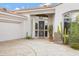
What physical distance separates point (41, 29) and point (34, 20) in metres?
0.31

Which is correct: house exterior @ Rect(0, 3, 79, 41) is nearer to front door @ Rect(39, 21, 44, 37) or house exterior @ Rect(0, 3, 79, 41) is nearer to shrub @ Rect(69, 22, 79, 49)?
front door @ Rect(39, 21, 44, 37)

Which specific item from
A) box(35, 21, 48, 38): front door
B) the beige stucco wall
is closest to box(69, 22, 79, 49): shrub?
the beige stucco wall

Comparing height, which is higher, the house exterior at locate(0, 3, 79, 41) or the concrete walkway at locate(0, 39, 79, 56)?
the house exterior at locate(0, 3, 79, 41)

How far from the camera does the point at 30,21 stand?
4633 millimetres

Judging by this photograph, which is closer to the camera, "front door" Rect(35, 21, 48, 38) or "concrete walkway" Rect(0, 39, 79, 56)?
"concrete walkway" Rect(0, 39, 79, 56)

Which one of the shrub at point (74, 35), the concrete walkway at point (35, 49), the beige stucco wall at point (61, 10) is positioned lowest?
the concrete walkway at point (35, 49)

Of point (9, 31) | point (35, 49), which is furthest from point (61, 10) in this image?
point (9, 31)

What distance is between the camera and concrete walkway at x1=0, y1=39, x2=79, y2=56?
Result: 4.22m

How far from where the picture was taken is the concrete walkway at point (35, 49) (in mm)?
4223

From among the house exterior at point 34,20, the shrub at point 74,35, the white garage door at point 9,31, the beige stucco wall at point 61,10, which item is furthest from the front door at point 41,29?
the shrub at point 74,35

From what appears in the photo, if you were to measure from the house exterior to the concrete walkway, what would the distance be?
210 mm

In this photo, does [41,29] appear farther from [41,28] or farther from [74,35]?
[74,35]

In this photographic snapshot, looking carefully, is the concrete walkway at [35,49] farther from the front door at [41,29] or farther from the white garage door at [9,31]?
the front door at [41,29]

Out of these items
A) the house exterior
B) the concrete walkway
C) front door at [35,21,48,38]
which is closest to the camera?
the concrete walkway
